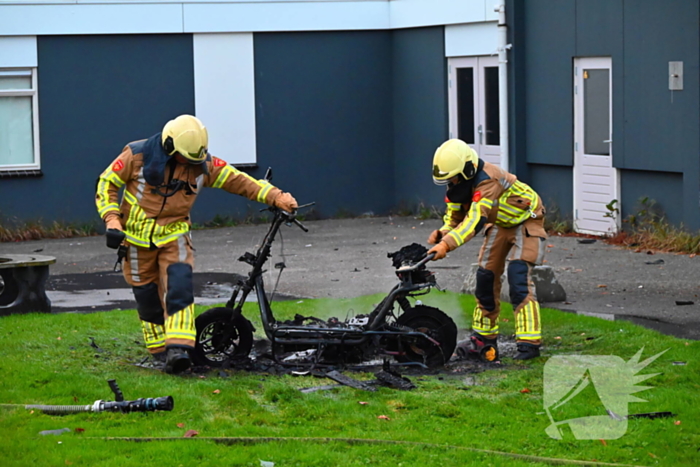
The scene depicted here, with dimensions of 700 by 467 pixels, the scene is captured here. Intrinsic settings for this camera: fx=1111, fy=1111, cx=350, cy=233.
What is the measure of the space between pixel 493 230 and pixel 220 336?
2.30 metres

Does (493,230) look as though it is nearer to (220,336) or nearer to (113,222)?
(220,336)

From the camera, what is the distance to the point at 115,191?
317 inches

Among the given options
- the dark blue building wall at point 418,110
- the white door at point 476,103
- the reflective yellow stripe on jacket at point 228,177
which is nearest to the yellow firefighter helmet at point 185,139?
→ the reflective yellow stripe on jacket at point 228,177

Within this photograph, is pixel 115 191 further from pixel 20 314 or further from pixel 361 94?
pixel 361 94

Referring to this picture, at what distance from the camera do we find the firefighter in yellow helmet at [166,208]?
25.8 feet

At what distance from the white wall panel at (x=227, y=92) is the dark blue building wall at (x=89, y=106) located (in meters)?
0.25

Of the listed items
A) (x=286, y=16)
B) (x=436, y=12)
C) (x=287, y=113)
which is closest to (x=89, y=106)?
→ (x=287, y=113)

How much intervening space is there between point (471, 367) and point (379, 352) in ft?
2.26

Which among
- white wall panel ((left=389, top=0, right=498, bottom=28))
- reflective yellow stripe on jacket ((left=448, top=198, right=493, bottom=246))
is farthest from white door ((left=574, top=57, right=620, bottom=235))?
reflective yellow stripe on jacket ((left=448, top=198, right=493, bottom=246))

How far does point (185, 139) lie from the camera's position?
7855 mm

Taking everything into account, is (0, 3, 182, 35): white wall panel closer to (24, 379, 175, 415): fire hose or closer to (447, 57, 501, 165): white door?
(447, 57, 501, 165): white door

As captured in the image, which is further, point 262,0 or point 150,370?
point 262,0

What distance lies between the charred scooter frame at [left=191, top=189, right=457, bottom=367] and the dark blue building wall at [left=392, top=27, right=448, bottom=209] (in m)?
10.8

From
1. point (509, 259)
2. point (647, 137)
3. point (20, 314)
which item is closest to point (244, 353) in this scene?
point (509, 259)
